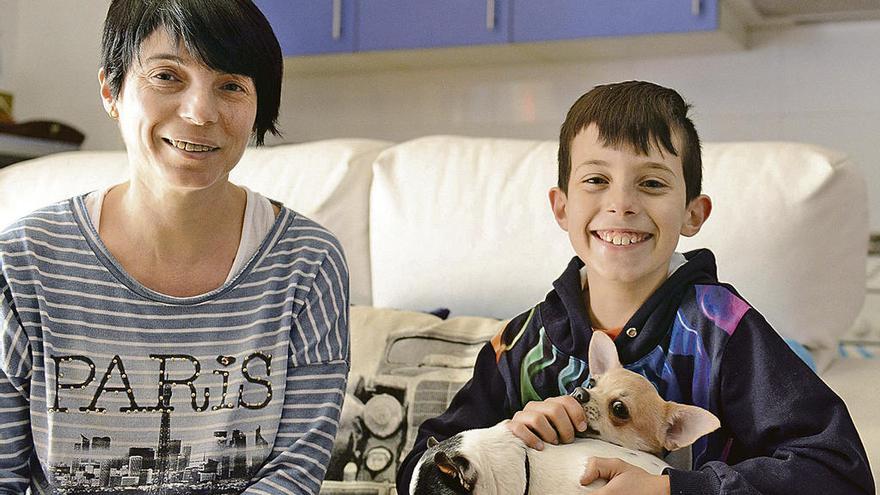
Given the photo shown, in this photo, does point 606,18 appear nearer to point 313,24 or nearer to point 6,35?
point 313,24

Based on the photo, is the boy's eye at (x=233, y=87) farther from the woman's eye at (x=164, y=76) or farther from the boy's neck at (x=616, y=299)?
the boy's neck at (x=616, y=299)

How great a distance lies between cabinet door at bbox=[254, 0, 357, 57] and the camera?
308cm

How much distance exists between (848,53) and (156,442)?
2.19m

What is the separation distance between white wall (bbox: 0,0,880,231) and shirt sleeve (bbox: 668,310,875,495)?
5.66ft

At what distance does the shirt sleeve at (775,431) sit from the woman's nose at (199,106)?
2.02ft

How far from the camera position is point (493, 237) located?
1.79 meters

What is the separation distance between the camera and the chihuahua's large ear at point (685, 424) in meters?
1.02

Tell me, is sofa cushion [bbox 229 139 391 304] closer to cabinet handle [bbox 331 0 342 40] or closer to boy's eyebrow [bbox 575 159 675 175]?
boy's eyebrow [bbox 575 159 675 175]

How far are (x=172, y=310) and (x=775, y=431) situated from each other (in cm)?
68

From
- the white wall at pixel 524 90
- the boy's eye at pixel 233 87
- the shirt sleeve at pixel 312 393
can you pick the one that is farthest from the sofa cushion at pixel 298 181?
the white wall at pixel 524 90

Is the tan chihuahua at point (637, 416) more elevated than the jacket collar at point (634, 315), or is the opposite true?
the jacket collar at point (634, 315)

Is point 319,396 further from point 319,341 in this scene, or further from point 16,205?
point 16,205

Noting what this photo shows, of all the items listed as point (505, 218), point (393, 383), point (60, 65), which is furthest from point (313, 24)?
point (393, 383)

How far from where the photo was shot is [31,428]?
118 cm
